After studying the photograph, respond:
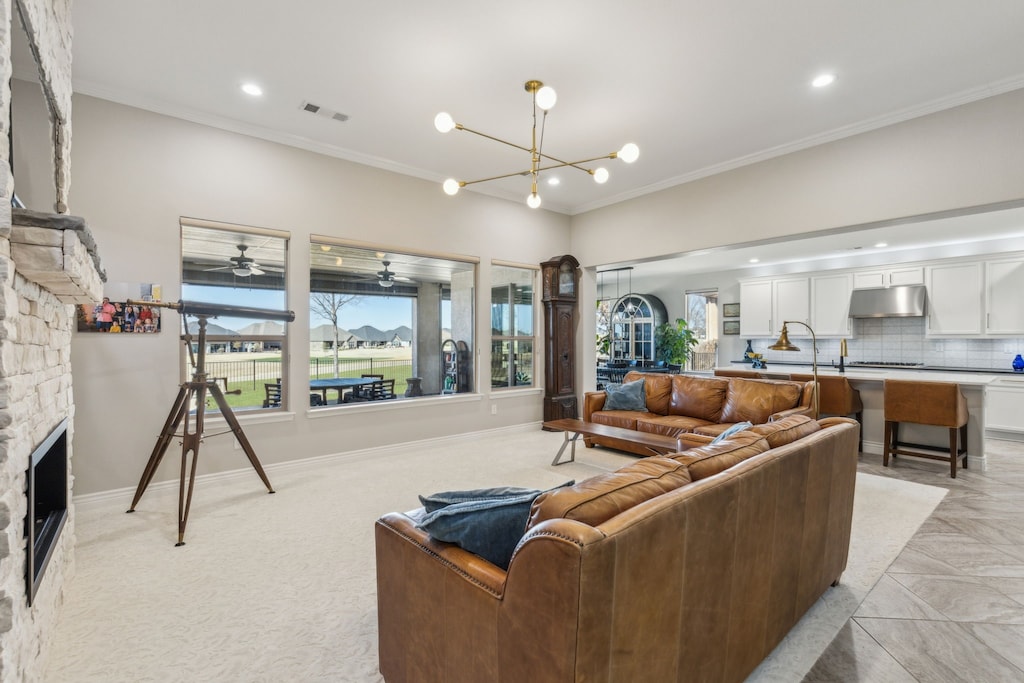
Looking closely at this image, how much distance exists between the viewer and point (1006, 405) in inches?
232

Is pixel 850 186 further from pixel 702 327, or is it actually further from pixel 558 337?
pixel 702 327

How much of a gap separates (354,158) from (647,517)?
4.48 metres

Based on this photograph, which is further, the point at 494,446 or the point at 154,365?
the point at 494,446

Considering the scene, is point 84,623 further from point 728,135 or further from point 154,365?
point 728,135

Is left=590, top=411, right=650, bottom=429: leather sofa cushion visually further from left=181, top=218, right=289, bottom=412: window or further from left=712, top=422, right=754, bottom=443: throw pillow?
left=181, top=218, right=289, bottom=412: window

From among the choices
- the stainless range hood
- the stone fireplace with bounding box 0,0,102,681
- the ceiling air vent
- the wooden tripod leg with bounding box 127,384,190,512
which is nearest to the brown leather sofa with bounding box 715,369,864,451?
the stainless range hood

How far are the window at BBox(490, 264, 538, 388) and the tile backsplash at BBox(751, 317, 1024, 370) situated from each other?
5090mm

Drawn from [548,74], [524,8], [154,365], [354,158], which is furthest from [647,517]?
[354,158]

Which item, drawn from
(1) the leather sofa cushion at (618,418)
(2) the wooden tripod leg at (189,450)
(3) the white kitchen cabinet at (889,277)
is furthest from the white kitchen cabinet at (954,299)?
(2) the wooden tripod leg at (189,450)

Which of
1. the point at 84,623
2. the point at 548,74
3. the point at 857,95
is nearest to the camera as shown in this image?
the point at 84,623

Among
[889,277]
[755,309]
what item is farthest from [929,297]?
[755,309]

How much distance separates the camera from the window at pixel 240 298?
152 inches

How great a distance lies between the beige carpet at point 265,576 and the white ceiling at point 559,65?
7.24 ft

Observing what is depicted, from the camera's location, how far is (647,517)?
1.11 metres
